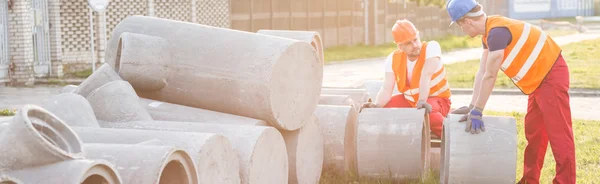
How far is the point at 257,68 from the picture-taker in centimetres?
679

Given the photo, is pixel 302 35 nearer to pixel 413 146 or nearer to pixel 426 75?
pixel 426 75

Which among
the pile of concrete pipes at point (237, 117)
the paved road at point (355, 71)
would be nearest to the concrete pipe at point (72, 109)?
the pile of concrete pipes at point (237, 117)

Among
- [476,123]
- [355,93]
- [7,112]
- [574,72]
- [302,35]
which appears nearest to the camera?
[476,123]

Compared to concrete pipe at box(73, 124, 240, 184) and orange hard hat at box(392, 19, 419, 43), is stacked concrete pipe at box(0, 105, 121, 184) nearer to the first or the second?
concrete pipe at box(73, 124, 240, 184)

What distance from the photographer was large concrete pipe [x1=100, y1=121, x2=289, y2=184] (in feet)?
20.0

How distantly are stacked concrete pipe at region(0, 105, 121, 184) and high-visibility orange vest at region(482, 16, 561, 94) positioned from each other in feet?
11.3

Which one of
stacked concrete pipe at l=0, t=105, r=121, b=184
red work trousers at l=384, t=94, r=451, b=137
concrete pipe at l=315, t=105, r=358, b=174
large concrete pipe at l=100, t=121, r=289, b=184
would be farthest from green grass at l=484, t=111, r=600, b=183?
stacked concrete pipe at l=0, t=105, r=121, b=184

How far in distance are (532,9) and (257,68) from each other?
65464 millimetres

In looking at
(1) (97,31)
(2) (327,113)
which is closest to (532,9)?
(1) (97,31)

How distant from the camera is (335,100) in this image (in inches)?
355

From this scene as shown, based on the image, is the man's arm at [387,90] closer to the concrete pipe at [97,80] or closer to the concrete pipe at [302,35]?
the concrete pipe at [302,35]

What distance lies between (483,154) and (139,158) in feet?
9.28

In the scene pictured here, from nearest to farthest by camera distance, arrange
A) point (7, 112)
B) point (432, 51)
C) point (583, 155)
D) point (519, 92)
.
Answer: point (432, 51) → point (583, 155) → point (7, 112) → point (519, 92)

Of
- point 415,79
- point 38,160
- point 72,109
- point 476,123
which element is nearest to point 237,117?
point 72,109
